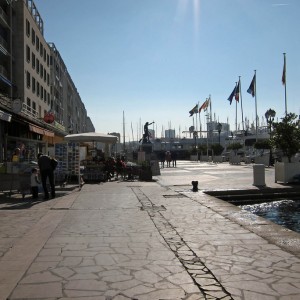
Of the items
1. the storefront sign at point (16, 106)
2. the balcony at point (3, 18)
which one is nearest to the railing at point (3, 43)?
the balcony at point (3, 18)

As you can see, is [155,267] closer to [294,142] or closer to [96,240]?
[96,240]

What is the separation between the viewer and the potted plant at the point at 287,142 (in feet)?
59.9

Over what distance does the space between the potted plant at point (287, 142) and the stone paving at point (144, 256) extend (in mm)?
Result: 8602

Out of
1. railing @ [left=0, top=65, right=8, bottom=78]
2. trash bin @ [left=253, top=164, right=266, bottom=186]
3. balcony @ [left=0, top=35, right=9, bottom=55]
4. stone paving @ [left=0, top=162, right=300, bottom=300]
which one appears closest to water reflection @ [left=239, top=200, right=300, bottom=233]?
stone paving @ [left=0, top=162, right=300, bottom=300]

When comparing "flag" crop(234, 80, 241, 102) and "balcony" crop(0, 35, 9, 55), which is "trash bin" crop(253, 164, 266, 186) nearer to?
"balcony" crop(0, 35, 9, 55)

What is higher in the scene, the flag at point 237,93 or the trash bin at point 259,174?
the flag at point 237,93

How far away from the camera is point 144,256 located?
19.4 ft

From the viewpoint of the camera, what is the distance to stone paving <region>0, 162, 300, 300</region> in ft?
14.6

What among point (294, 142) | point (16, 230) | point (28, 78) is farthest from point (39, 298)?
point (28, 78)

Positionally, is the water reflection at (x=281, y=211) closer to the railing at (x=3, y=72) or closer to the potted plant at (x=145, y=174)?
the potted plant at (x=145, y=174)

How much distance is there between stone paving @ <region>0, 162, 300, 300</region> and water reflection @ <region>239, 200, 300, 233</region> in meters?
1.47

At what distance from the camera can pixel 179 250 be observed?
6.29 metres

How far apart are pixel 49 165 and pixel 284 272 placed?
32.2 feet

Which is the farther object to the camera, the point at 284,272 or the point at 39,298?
the point at 284,272
